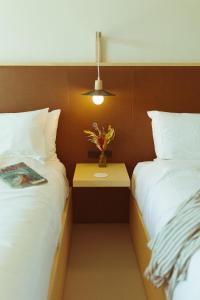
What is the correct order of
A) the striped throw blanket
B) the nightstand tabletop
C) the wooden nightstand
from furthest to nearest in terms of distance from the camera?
the wooden nightstand → the nightstand tabletop → the striped throw blanket

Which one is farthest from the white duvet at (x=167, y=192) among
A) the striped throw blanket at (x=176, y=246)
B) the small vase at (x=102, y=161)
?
the small vase at (x=102, y=161)

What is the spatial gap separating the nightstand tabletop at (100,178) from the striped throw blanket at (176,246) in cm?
81

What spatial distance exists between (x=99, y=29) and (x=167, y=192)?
1496 millimetres

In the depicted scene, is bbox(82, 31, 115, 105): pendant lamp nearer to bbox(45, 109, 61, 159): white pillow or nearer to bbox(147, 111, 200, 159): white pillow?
bbox(45, 109, 61, 159): white pillow

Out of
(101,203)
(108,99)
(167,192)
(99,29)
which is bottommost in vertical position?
(101,203)

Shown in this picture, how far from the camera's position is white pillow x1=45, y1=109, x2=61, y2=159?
2219 millimetres

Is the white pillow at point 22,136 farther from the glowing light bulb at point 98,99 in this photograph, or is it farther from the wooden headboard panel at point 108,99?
the glowing light bulb at point 98,99

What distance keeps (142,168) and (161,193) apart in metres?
0.57

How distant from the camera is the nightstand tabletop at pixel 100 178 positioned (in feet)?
6.50

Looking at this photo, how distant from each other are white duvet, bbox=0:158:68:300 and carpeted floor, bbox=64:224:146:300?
497mm

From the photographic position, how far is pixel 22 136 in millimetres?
2051

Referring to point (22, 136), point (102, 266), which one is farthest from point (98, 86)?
point (102, 266)

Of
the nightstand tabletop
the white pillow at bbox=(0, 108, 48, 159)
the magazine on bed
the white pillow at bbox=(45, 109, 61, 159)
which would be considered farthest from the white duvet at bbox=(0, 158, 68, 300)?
the white pillow at bbox=(45, 109, 61, 159)

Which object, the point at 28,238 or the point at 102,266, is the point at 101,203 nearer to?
the point at 102,266
